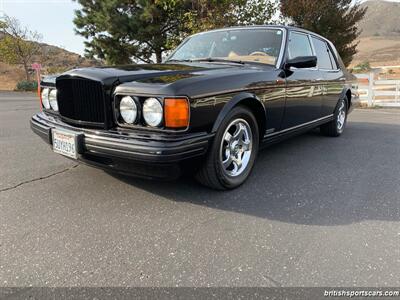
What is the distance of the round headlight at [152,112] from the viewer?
222cm

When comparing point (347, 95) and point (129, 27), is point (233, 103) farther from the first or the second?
point (129, 27)

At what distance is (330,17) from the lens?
1391 cm

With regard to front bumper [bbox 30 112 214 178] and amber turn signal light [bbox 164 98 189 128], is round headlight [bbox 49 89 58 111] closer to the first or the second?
front bumper [bbox 30 112 214 178]

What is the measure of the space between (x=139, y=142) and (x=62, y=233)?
0.82 m

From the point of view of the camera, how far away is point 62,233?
2.13 meters

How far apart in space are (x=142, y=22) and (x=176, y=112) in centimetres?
1593

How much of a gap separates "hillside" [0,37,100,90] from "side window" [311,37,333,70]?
69.4ft

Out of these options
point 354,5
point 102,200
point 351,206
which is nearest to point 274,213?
point 351,206

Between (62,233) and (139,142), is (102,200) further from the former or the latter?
(139,142)

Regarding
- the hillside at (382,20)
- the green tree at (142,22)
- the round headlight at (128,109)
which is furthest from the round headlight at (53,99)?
the hillside at (382,20)

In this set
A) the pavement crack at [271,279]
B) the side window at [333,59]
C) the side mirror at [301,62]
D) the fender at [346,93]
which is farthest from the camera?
the fender at [346,93]

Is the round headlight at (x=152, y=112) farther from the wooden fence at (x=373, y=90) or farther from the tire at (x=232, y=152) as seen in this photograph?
the wooden fence at (x=373, y=90)

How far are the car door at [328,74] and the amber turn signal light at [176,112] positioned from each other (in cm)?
272

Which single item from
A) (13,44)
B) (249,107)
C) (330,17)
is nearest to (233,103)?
(249,107)
